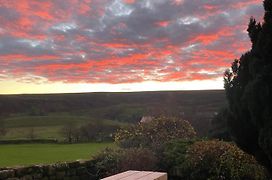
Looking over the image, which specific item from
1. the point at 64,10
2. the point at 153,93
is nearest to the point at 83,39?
the point at 64,10

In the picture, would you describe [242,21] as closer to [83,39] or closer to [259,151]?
[259,151]

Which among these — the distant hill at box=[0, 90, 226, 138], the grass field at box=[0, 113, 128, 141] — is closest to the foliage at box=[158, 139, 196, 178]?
the distant hill at box=[0, 90, 226, 138]

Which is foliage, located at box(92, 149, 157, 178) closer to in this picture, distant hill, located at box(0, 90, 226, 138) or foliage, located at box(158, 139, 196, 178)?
foliage, located at box(158, 139, 196, 178)

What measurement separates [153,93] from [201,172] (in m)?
42.6

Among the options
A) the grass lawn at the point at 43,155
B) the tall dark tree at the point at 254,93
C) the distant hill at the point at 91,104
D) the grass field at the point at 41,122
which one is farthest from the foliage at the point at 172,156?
the grass field at the point at 41,122

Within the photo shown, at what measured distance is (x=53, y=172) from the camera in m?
11.5

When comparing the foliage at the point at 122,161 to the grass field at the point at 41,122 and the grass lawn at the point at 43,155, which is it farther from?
the grass field at the point at 41,122

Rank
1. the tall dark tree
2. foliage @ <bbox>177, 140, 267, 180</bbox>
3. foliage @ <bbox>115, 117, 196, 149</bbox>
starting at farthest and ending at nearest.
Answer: foliage @ <bbox>115, 117, 196, 149</bbox>
foliage @ <bbox>177, 140, 267, 180</bbox>
the tall dark tree

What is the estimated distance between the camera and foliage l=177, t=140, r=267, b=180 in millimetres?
10930

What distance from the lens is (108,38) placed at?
59.0 feet

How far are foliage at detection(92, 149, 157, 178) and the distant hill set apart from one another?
25804 millimetres

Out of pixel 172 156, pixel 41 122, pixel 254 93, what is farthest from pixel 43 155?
pixel 41 122

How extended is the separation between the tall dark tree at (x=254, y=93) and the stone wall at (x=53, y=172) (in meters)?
5.19

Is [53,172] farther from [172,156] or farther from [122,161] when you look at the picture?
[172,156]
